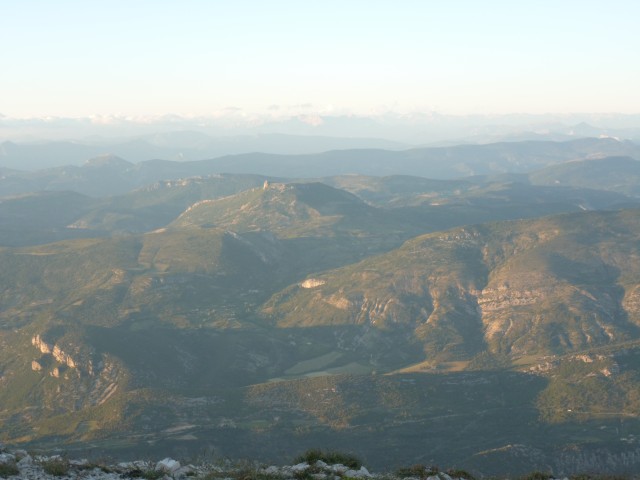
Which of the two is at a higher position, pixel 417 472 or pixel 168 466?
pixel 168 466

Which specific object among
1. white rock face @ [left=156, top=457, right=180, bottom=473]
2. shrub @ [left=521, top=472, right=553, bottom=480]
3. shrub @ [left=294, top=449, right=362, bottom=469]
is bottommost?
shrub @ [left=521, top=472, right=553, bottom=480]

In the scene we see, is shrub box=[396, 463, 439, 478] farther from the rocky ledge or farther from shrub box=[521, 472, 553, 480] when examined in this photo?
shrub box=[521, 472, 553, 480]

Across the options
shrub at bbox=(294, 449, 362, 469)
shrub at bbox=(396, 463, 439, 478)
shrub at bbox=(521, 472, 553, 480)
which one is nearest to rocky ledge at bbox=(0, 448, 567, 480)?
shrub at bbox=(396, 463, 439, 478)

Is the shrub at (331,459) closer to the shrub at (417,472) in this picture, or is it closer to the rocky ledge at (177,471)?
the rocky ledge at (177,471)

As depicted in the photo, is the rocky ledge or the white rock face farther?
the white rock face

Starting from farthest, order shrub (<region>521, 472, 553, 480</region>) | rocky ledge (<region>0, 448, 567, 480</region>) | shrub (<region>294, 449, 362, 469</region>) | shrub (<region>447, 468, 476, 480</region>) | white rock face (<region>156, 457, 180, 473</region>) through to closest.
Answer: shrub (<region>294, 449, 362, 469</region>) < shrub (<region>521, 472, 553, 480</region>) < shrub (<region>447, 468, 476, 480</region>) < white rock face (<region>156, 457, 180, 473</region>) < rocky ledge (<region>0, 448, 567, 480</region>)

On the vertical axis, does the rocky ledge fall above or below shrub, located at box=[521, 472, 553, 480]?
above

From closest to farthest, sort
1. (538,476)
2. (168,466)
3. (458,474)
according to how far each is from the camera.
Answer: (168,466) → (458,474) → (538,476)

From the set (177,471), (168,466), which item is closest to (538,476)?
(177,471)

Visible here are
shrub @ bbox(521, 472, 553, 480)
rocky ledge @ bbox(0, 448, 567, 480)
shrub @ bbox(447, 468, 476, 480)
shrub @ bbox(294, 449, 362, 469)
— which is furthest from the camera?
shrub @ bbox(294, 449, 362, 469)

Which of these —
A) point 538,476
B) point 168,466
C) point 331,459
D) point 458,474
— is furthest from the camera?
point 331,459

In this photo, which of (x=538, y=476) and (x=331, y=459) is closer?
(x=538, y=476)

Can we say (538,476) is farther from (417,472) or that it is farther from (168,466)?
(168,466)

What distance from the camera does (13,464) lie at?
58125mm
